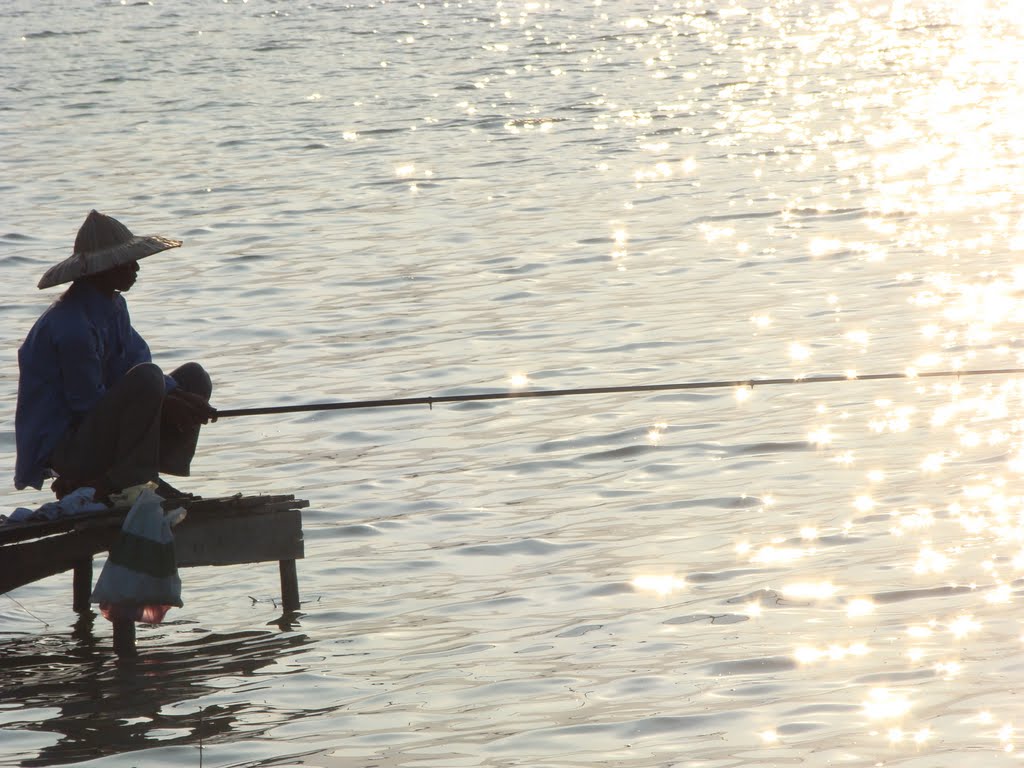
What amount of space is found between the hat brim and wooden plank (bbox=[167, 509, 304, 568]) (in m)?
0.91

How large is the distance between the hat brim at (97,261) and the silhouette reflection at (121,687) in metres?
1.30

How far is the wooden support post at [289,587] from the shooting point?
6570 millimetres

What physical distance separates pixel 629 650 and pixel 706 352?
15.4ft

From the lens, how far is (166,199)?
16922mm

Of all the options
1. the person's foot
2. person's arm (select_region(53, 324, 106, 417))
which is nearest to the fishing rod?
the person's foot

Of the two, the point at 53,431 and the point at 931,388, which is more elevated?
the point at 53,431

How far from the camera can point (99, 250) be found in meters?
6.31

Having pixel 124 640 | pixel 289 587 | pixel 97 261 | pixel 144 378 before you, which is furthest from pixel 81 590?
pixel 97 261

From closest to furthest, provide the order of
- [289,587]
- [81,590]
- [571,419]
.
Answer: [289,587] → [81,590] → [571,419]

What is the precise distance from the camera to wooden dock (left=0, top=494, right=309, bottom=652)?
5.95 metres

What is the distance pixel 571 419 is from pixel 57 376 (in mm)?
3651

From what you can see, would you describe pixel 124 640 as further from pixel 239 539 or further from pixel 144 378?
pixel 144 378

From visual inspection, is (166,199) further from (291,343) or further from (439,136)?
(291,343)

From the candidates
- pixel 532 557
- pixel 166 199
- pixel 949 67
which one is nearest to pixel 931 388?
pixel 532 557
